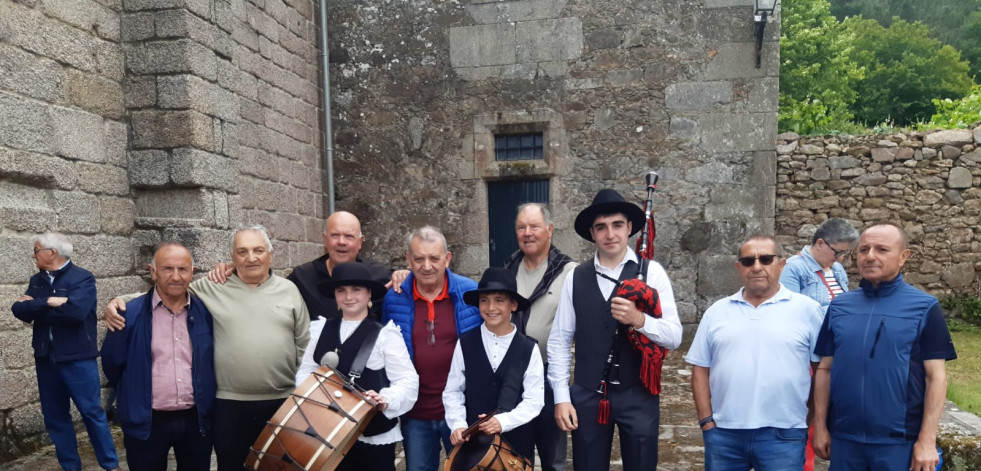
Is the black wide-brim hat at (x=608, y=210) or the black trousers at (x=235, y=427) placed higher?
the black wide-brim hat at (x=608, y=210)

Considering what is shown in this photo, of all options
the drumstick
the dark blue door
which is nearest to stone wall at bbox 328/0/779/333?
the dark blue door

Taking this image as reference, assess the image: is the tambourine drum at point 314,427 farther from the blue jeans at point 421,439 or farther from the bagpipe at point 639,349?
the bagpipe at point 639,349

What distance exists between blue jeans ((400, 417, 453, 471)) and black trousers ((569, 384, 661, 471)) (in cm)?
60

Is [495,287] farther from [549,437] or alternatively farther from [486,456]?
[549,437]

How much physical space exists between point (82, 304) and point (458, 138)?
15.2ft

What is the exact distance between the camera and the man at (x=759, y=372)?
8.68ft

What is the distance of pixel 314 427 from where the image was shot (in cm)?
261

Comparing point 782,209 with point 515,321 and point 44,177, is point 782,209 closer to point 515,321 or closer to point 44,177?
point 515,321

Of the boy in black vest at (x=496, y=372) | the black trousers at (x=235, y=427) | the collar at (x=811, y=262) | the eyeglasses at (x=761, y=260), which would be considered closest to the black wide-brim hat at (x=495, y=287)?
the boy in black vest at (x=496, y=372)

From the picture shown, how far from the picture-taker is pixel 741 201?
7305mm

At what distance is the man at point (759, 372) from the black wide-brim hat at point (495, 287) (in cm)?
85

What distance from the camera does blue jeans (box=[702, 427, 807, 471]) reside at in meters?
2.64

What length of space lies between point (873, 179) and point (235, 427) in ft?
24.5

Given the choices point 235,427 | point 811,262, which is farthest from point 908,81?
point 235,427
